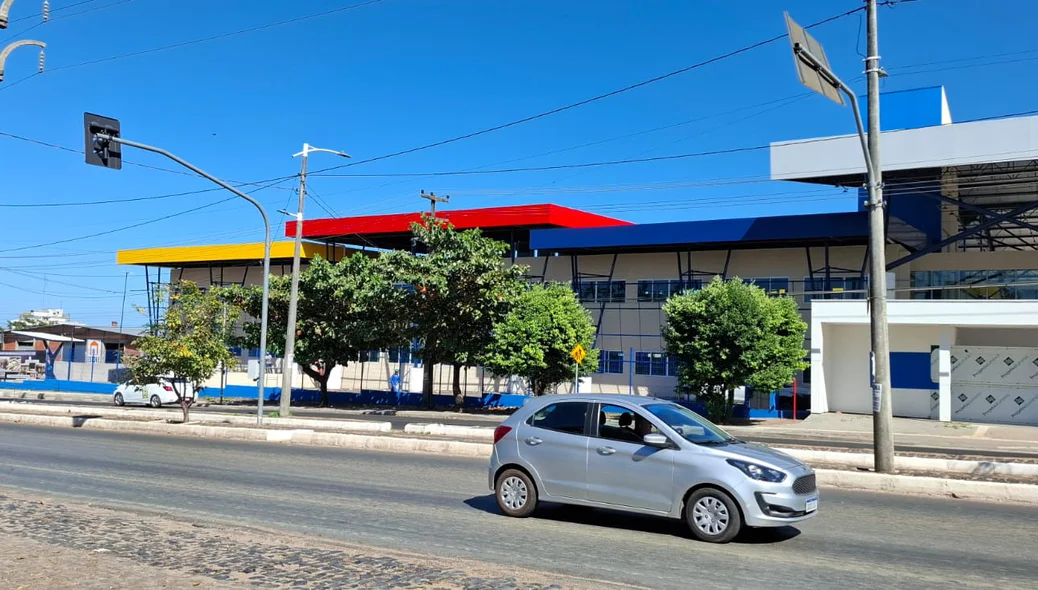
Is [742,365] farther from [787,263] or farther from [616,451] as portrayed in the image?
[616,451]

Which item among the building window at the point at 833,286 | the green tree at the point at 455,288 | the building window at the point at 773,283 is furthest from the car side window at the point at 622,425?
the building window at the point at 773,283

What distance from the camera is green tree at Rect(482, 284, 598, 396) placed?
3516 centimetres

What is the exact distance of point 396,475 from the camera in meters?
14.5

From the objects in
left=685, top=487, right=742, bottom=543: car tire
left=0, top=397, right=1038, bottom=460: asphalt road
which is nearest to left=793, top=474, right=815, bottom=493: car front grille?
left=685, top=487, right=742, bottom=543: car tire

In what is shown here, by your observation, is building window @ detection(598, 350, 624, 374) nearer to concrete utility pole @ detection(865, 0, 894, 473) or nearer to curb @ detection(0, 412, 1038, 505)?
curb @ detection(0, 412, 1038, 505)

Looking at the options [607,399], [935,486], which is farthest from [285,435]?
[935,486]

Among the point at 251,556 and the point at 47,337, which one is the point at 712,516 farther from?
the point at 47,337

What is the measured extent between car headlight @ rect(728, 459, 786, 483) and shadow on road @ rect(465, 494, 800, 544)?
2.65 ft

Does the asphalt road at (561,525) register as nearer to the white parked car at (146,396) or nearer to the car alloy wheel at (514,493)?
the car alloy wheel at (514,493)

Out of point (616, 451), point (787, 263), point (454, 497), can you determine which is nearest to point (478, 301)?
point (787, 263)

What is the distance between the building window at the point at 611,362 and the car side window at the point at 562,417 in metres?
33.1

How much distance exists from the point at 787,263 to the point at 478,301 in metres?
14.6

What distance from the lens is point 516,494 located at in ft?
34.6

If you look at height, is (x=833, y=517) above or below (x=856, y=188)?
below
